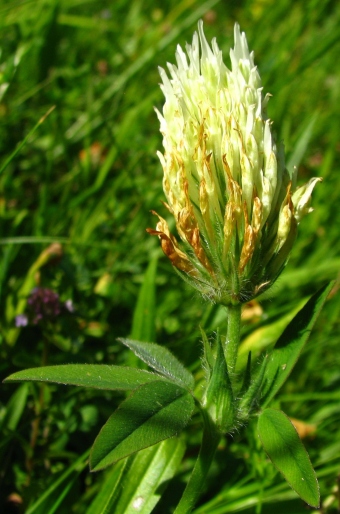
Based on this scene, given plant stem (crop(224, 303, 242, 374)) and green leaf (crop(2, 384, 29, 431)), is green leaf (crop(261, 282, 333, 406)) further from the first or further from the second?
green leaf (crop(2, 384, 29, 431))

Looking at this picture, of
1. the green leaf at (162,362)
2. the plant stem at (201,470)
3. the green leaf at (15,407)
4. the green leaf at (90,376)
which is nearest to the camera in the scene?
the green leaf at (90,376)

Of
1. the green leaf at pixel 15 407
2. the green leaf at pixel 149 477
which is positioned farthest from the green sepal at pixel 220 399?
the green leaf at pixel 15 407

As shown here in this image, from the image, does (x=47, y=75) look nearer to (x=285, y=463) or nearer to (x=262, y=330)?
(x=262, y=330)

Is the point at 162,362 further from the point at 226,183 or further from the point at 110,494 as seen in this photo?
the point at 226,183

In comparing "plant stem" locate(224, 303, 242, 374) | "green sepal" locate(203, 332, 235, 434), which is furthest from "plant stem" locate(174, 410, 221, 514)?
"plant stem" locate(224, 303, 242, 374)

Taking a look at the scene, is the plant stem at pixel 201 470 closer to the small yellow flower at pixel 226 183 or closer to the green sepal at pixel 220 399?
the green sepal at pixel 220 399

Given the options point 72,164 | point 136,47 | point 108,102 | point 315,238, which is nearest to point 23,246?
point 72,164

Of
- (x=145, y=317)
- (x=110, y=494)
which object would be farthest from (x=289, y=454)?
(x=145, y=317)
